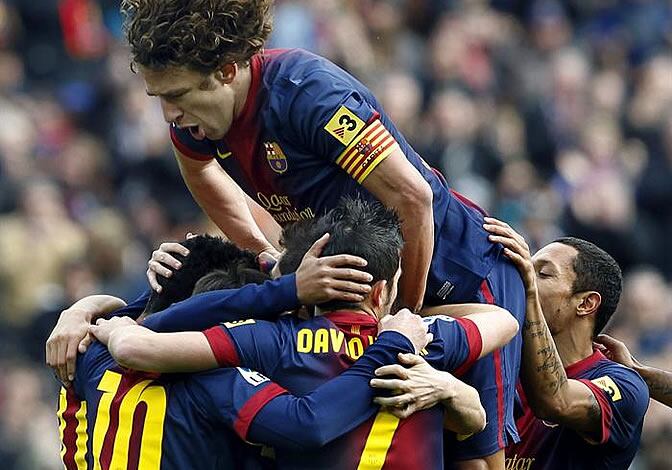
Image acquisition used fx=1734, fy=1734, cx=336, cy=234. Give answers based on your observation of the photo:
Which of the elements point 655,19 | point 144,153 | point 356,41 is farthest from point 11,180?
point 655,19

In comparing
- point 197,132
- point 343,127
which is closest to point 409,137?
point 197,132

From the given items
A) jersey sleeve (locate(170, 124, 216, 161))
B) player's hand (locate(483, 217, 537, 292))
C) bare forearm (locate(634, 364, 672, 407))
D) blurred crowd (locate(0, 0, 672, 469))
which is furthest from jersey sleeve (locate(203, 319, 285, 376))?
blurred crowd (locate(0, 0, 672, 469))

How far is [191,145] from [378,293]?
128 centimetres

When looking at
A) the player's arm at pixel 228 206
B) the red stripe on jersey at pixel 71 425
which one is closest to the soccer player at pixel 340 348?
the red stripe on jersey at pixel 71 425

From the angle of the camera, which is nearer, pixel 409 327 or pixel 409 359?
pixel 409 359

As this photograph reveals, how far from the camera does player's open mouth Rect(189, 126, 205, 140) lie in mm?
6586

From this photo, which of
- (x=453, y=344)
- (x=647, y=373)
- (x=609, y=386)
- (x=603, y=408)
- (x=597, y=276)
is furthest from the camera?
(x=647, y=373)

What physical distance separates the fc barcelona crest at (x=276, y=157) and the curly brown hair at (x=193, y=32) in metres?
0.34

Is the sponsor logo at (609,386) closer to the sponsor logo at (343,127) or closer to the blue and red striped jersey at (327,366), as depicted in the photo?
the blue and red striped jersey at (327,366)

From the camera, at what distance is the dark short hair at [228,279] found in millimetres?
6305

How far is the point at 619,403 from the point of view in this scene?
7.28m

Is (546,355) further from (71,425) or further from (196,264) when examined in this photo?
(71,425)

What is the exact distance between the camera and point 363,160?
630cm

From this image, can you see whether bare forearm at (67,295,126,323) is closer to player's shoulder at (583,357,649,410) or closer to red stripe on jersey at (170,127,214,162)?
red stripe on jersey at (170,127,214,162)
